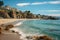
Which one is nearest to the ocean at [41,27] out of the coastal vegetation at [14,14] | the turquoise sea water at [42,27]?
the turquoise sea water at [42,27]

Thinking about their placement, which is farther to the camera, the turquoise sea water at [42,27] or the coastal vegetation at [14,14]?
the coastal vegetation at [14,14]

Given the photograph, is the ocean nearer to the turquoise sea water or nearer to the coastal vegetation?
the turquoise sea water

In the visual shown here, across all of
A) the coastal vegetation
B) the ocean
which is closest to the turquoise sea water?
the ocean

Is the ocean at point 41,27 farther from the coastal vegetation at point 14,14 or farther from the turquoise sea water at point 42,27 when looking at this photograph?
the coastal vegetation at point 14,14

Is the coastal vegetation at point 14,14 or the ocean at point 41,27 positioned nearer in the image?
the ocean at point 41,27

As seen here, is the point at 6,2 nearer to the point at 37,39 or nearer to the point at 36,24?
the point at 36,24

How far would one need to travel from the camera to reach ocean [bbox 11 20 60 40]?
120 inches

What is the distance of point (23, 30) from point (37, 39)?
1.10 feet

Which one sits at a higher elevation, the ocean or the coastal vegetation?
the coastal vegetation

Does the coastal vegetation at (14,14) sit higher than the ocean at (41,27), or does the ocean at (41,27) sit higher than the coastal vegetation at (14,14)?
the coastal vegetation at (14,14)

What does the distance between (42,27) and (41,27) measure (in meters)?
0.02

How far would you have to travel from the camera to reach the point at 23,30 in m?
3.19

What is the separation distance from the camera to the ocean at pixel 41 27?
9.97 feet

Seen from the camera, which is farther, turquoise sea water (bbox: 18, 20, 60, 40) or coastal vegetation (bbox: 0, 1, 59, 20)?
coastal vegetation (bbox: 0, 1, 59, 20)
